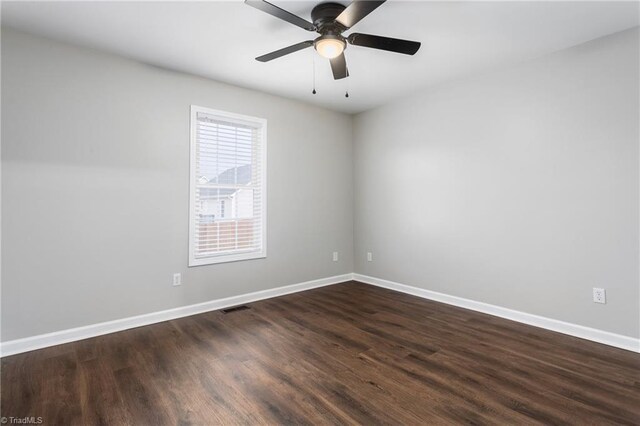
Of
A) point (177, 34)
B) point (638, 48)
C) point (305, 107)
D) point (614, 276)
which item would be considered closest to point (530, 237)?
point (614, 276)

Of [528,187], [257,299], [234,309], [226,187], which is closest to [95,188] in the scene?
[226,187]

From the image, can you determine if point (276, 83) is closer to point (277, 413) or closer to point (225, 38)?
point (225, 38)

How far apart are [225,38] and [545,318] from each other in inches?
152

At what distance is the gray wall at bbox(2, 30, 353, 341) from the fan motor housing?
5.76 ft

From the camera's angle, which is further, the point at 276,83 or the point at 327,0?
the point at 276,83

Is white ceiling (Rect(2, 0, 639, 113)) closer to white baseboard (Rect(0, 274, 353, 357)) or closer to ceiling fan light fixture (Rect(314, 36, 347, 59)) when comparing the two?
ceiling fan light fixture (Rect(314, 36, 347, 59))

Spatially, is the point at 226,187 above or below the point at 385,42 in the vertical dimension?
below

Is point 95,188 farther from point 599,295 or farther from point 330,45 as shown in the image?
point 599,295

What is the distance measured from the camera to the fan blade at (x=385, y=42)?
2.20 meters

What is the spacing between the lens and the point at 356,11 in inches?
77.0

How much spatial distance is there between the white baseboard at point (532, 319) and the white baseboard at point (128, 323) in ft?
4.91

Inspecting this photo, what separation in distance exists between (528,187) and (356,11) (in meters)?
2.34

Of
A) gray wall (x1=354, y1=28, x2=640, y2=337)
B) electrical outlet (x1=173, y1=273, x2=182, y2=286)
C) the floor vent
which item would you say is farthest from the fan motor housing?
the floor vent

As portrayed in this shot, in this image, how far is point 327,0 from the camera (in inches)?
84.0
